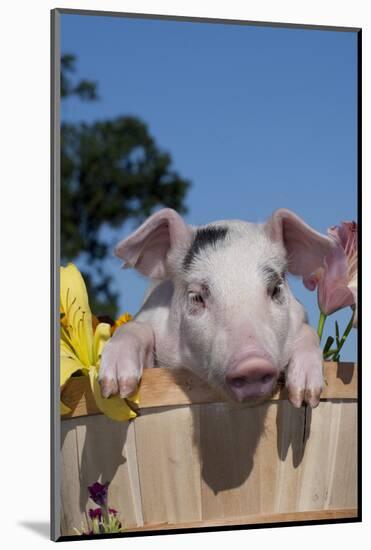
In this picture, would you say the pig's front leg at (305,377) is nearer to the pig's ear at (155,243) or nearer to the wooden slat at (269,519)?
the wooden slat at (269,519)

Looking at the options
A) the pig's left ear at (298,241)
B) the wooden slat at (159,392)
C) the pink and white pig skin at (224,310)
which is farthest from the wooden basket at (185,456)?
the pig's left ear at (298,241)

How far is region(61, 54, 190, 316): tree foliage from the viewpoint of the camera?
4113mm

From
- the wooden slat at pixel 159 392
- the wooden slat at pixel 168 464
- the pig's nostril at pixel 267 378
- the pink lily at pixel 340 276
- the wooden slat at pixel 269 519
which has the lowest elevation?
the wooden slat at pixel 269 519

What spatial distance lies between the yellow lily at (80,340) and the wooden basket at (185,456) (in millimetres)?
37

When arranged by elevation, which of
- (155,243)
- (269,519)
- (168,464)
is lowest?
(269,519)

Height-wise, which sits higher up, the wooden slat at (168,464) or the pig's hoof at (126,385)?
the pig's hoof at (126,385)

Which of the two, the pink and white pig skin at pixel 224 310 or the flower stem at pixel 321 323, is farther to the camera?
the flower stem at pixel 321 323

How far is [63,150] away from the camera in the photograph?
4.03 meters

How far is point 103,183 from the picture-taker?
4.34 m

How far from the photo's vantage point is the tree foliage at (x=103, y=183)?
4.11 metres

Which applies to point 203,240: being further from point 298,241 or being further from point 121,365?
point 121,365

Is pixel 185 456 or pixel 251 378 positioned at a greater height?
pixel 251 378

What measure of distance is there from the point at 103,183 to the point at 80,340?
557 millimetres

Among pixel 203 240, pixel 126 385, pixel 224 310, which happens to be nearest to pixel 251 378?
pixel 224 310
